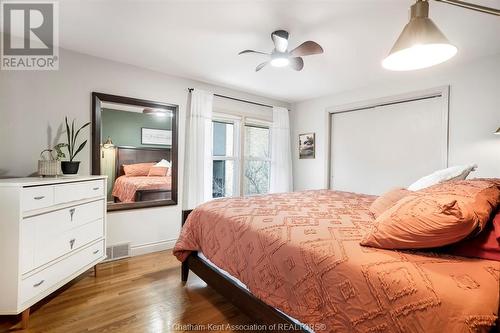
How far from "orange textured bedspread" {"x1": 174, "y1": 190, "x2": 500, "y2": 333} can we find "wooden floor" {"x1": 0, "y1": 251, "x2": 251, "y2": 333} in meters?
0.43

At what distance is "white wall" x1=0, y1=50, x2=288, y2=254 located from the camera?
7.65ft

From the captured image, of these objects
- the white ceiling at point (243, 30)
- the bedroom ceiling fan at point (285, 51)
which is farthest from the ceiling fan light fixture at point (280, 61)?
the white ceiling at point (243, 30)

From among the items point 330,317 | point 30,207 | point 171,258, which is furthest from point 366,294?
point 171,258

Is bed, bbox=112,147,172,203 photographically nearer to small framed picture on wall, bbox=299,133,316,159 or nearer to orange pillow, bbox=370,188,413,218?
small framed picture on wall, bbox=299,133,316,159

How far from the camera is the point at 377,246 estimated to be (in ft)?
3.80

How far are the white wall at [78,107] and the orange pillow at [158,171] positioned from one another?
8.3 inches

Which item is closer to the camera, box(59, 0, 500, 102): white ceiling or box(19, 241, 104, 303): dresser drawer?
box(19, 241, 104, 303): dresser drawer

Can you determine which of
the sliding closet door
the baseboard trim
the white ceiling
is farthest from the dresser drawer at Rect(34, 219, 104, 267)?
the sliding closet door

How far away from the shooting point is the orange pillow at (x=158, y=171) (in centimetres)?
325

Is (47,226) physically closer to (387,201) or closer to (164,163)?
(164,163)

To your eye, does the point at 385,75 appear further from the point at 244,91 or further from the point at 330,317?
the point at 330,317

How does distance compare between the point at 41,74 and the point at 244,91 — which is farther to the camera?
the point at 244,91

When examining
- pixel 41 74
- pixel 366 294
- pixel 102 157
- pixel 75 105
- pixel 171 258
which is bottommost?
pixel 171 258

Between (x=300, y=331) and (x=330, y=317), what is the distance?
0.26 metres
